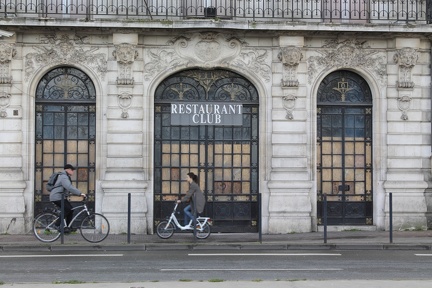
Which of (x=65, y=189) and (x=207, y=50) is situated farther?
(x=207, y=50)

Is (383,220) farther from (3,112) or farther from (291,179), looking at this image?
(3,112)

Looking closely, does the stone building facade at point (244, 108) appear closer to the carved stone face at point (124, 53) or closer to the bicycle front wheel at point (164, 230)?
the carved stone face at point (124, 53)

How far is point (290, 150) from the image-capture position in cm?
2333

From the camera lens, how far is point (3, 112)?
74.6 feet

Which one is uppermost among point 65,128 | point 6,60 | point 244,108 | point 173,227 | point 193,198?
point 6,60

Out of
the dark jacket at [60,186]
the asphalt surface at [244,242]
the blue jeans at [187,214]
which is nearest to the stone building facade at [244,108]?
the asphalt surface at [244,242]

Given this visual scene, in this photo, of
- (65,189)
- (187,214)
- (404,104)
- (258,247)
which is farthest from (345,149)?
(65,189)

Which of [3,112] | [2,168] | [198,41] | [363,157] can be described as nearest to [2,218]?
[2,168]

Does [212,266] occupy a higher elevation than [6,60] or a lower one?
lower

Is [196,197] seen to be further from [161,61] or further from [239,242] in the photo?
[161,61]

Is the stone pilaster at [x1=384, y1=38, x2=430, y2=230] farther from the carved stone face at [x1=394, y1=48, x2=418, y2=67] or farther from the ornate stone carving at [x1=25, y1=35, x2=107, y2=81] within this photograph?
the ornate stone carving at [x1=25, y1=35, x2=107, y2=81]

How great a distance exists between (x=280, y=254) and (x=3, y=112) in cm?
848

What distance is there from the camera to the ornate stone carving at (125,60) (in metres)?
22.9

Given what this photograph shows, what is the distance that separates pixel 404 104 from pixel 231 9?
16.8ft
